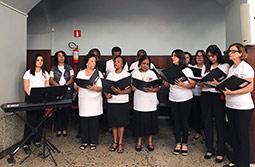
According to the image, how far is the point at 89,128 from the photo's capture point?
2.74m

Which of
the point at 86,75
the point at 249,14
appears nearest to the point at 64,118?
the point at 86,75

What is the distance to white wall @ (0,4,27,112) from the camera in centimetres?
260

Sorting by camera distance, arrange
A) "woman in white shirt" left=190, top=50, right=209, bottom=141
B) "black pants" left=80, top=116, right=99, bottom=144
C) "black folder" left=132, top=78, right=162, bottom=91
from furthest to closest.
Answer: "woman in white shirt" left=190, top=50, right=209, bottom=141 → "black pants" left=80, top=116, right=99, bottom=144 → "black folder" left=132, top=78, right=162, bottom=91

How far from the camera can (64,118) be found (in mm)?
3291

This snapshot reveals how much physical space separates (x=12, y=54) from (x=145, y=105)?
7.55 feet

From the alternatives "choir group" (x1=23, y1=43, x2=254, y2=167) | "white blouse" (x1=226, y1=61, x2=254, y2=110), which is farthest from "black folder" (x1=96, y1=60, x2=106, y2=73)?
"white blouse" (x1=226, y1=61, x2=254, y2=110)

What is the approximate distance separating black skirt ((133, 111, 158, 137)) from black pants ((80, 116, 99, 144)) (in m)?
0.64

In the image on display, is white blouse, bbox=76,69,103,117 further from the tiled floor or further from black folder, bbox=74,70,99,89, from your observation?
the tiled floor

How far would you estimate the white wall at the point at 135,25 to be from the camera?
16.1 feet

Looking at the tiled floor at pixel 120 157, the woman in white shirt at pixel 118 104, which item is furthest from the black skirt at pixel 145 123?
the tiled floor at pixel 120 157

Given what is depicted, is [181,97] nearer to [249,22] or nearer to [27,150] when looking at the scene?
[249,22]

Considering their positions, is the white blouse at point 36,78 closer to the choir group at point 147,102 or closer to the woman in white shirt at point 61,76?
the choir group at point 147,102

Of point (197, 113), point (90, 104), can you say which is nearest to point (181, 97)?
point (197, 113)

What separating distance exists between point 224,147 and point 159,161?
969mm
